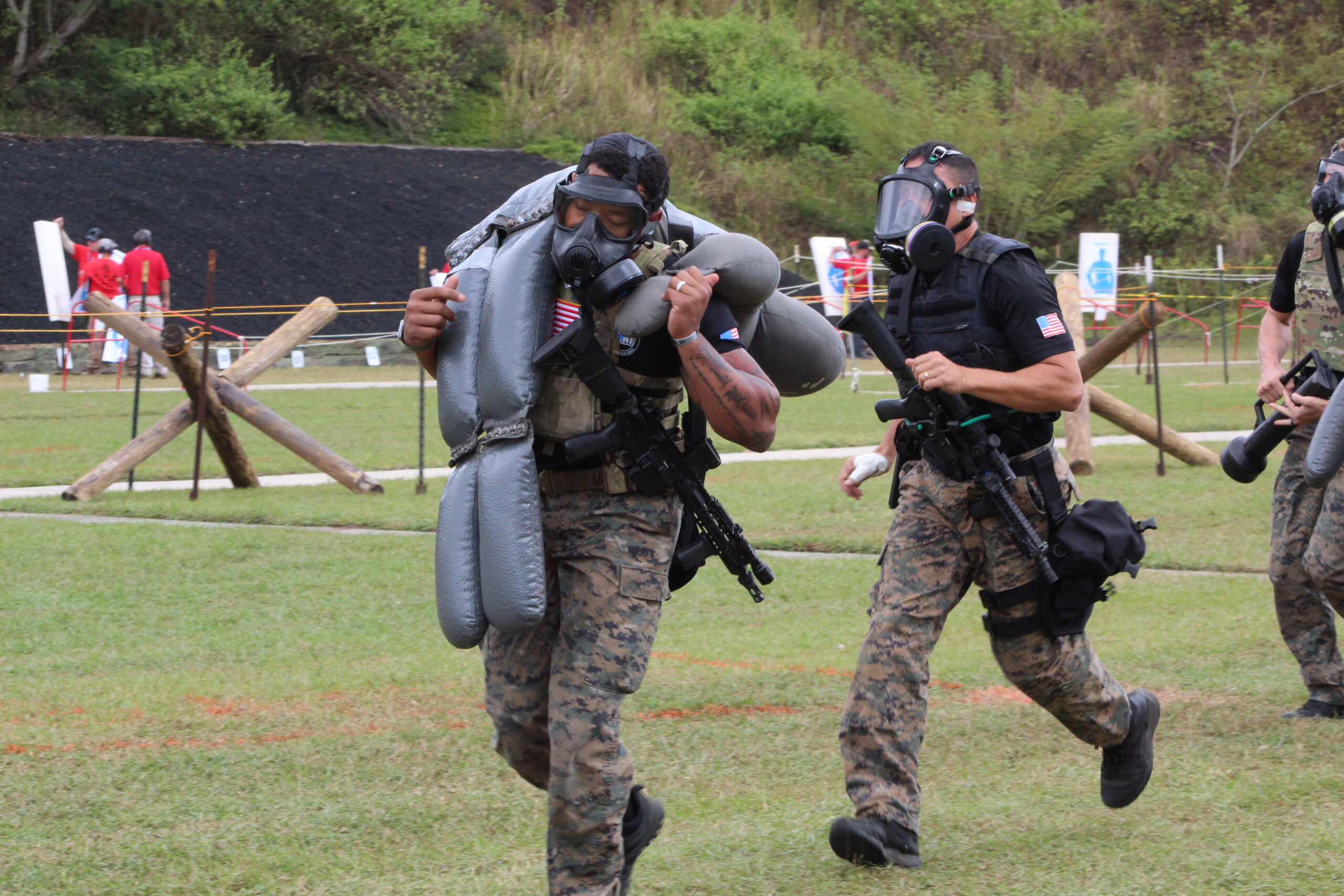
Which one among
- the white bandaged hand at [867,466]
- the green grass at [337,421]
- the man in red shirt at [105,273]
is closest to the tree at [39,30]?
the man in red shirt at [105,273]

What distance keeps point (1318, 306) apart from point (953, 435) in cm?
207

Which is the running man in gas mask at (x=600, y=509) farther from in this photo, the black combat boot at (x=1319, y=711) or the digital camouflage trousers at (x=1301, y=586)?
the black combat boot at (x=1319, y=711)

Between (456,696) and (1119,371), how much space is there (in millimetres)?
21680

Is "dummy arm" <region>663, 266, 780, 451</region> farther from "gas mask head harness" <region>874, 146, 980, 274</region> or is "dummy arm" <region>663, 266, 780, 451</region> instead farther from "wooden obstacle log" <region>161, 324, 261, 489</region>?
"wooden obstacle log" <region>161, 324, 261, 489</region>

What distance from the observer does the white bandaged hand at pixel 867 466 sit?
16.2 feet

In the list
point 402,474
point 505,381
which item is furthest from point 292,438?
point 505,381

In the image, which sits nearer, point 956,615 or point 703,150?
point 956,615

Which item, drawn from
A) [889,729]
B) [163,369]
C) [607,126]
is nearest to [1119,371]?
[163,369]

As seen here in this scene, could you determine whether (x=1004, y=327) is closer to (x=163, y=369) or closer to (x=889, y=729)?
(x=889, y=729)

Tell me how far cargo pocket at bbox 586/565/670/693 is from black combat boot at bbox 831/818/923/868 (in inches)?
33.8

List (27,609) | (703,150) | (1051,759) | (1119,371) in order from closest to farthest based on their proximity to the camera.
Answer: (1051,759), (27,609), (1119,371), (703,150)

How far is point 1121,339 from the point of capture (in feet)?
40.7

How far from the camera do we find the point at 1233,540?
9.95 metres

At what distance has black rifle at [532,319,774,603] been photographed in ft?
11.7
